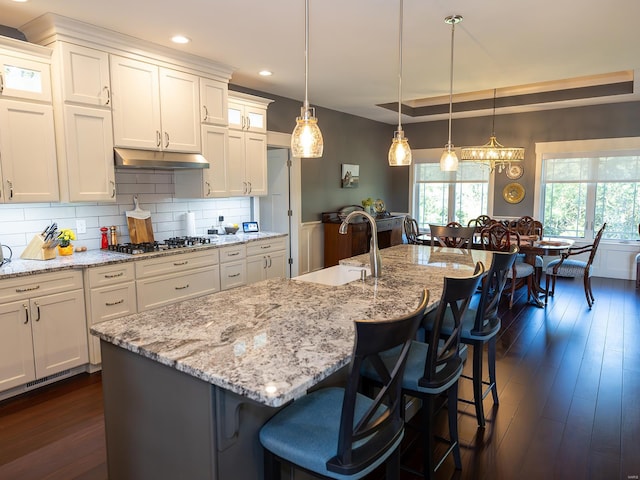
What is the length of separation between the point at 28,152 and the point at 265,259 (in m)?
2.48

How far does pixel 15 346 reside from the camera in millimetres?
2885

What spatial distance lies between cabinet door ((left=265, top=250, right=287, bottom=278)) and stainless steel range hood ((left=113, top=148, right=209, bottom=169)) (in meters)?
1.34

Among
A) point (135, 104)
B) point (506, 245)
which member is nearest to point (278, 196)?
point (135, 104)

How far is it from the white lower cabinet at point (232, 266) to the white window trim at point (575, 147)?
5.15 metres

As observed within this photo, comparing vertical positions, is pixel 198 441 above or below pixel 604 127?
below

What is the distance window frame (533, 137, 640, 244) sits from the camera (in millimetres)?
6430

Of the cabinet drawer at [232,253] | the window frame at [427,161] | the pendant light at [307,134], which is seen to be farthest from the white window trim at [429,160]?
the pendant light at [307,134]

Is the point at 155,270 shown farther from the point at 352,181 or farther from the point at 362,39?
the point at 352,181

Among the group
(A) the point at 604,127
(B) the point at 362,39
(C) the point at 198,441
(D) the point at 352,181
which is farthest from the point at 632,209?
(C) the point at 198,441

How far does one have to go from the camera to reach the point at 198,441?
1427mm

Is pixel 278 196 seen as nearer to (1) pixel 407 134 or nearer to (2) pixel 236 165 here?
(2) pixel 236 165

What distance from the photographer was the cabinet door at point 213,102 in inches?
166

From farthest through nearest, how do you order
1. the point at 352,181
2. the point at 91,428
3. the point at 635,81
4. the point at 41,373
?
the point at 352,181, the point at 635,81, the point at 41,373, the point at 91,428

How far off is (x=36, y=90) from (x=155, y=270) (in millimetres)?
1603
